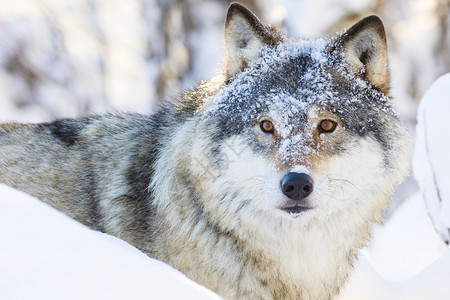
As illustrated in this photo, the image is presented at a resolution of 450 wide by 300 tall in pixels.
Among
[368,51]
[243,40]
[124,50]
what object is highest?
[368,51]

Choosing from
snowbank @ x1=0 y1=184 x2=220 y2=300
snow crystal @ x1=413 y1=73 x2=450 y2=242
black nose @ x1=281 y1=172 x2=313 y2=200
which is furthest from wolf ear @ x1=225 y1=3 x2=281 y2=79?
snowbank @ x1=0 y1=184 x2=220 y2=300

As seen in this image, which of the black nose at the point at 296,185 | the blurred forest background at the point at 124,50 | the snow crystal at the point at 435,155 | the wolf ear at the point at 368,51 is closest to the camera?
the black nose at the point at 296,185

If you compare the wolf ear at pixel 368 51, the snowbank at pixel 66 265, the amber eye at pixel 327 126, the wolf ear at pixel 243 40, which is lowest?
the snowbank at pixel 66 265

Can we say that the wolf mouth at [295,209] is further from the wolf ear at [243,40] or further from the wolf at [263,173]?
the wolf ear at [243,40]

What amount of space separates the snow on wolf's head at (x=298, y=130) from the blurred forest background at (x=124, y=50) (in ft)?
28.9

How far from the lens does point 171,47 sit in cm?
1345

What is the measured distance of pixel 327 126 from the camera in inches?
124

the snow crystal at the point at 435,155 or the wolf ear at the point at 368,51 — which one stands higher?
the wolf ear at the point at 368,51

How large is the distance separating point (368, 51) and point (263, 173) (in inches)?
41.7

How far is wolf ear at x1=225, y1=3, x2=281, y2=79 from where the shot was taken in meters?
3.33

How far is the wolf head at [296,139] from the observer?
10.1 feet

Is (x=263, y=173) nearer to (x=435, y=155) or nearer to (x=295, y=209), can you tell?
(x=295, y=209)

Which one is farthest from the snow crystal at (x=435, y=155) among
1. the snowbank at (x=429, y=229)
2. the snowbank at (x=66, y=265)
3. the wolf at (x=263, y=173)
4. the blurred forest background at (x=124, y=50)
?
the blurred forest background at (x=124, y=50)

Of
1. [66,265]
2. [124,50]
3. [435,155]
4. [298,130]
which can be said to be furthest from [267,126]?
[124,50]
